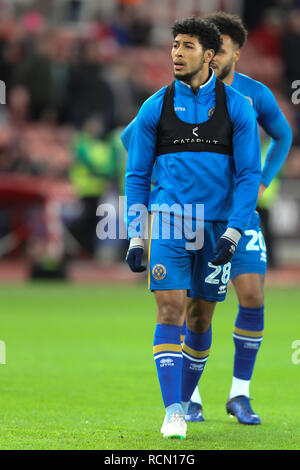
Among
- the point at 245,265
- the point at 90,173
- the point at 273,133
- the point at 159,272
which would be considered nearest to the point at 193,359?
the point at 245,265

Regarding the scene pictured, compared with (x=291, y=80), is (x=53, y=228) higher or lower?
lower

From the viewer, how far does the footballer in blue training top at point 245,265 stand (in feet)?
23.3

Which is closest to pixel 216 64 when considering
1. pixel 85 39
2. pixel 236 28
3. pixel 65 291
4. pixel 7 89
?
pixel 236 28

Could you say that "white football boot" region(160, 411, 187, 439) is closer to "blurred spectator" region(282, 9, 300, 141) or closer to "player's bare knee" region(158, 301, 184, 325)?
"player's bare knee" region(158, 301, 184, 325)

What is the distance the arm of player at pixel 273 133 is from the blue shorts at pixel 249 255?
0.46 m

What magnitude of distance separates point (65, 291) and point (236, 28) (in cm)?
928

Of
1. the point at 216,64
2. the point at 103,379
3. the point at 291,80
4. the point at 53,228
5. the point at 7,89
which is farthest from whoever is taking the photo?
the point at 291,80

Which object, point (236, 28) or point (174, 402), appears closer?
point (174, 402)

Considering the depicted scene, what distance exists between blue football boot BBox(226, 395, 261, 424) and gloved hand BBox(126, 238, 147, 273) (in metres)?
1.22

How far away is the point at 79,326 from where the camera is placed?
12.3m

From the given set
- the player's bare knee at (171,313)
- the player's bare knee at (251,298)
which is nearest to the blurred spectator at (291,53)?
the player's bare knee at (251,298)
